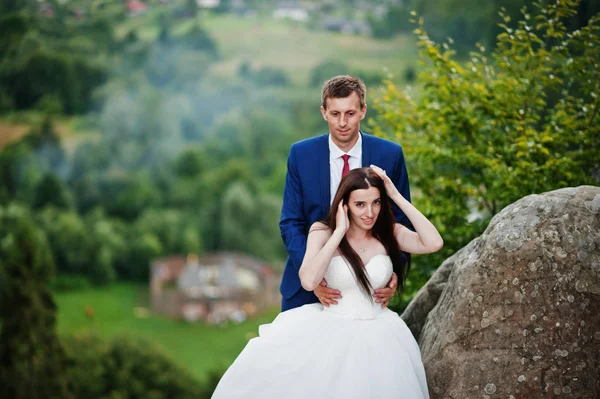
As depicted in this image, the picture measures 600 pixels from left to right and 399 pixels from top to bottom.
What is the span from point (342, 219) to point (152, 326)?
48.1 meters

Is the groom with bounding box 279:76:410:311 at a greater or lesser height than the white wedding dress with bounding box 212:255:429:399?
greater

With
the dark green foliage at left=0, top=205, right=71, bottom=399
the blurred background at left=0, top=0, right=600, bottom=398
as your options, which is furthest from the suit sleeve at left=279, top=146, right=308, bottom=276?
the blurred background at left=0, top=0, right=600, bottom=398

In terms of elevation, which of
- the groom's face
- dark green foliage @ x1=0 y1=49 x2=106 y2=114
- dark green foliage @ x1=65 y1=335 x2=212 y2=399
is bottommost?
dark green foliage @ x1=65 y1=335 x2=212 y2=399

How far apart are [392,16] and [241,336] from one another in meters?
27.4

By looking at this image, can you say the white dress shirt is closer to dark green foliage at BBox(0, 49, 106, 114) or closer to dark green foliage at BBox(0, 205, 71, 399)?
dark green foliage at BBox(0, 205, 71, 399)

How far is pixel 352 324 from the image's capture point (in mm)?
4730

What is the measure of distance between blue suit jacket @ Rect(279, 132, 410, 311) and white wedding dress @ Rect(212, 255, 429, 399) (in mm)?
357

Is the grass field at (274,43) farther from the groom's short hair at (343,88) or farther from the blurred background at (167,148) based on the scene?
the groom's short hair at (343,88)

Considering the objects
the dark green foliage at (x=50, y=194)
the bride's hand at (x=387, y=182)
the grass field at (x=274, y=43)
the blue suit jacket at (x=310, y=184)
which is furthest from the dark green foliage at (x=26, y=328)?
the grass field at (x=274, y=43)

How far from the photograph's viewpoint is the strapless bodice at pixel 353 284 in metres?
4.81

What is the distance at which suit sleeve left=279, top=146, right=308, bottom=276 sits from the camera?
508 centimetres

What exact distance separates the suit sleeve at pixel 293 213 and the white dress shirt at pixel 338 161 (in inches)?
8.5

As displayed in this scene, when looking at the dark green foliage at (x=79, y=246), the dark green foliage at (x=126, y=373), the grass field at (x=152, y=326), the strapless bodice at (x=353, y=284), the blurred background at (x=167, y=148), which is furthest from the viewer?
the dark green foliage at (x=79, y=246)

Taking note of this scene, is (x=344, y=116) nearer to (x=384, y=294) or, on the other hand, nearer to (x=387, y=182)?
(x=387, y=182)
